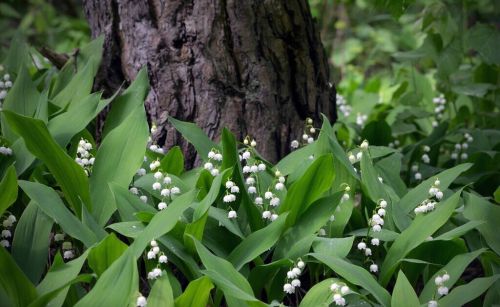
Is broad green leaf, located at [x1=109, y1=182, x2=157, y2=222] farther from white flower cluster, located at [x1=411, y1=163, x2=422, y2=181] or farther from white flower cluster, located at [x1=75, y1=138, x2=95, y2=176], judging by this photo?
white flower cluster, located at [x1=411, y1=163, x2=422, y2=181]

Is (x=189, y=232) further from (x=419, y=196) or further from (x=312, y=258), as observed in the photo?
(x=419, y=196)

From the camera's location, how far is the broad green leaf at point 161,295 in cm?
210

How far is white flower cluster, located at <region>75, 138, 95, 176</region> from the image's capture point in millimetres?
2715

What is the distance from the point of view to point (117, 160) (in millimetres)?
2650

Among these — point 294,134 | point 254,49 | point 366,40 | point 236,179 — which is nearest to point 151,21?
point 254,49

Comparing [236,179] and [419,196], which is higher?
[236,179]

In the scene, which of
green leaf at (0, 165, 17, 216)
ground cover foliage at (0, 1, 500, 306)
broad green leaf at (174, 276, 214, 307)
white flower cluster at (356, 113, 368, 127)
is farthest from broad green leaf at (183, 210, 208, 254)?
white flower cluster at (356, 113, 368, 127)

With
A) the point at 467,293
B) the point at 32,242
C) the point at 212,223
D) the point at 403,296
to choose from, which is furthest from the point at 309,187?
the point at 32,242

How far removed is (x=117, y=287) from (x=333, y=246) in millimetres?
761

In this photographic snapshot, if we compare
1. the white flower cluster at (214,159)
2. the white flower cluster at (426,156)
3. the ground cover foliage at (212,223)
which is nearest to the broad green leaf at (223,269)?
the ground cover foliage at (212,223)

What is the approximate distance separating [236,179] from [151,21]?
1.04 meters

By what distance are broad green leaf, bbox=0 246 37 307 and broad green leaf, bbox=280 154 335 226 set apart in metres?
0.90

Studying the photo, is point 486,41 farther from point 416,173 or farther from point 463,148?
point 416,173

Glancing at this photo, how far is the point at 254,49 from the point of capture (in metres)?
3.20
